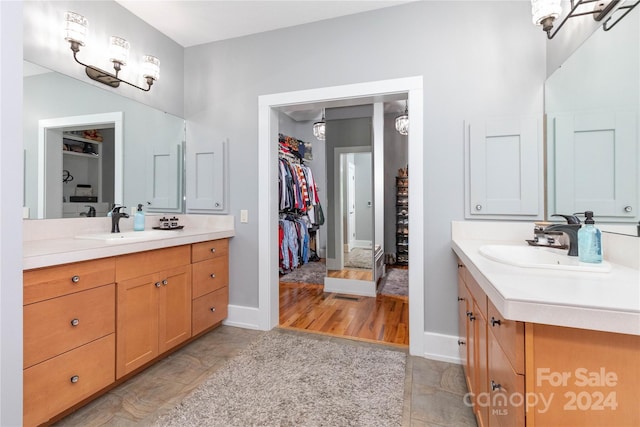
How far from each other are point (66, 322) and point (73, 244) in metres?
0.44

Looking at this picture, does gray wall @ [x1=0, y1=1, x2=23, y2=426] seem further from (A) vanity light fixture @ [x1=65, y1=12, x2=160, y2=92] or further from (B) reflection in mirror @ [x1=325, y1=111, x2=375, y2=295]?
(B) reflection in mirror @ [x1=325, y1=111, x2=375, y2=295]

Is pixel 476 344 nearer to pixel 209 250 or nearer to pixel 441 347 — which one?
pixel 441 347

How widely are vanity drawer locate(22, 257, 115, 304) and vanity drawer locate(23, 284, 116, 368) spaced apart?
30mm

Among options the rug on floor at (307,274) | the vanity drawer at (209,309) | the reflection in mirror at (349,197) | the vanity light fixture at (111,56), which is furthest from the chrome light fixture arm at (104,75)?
the rug on floor at (307,274)

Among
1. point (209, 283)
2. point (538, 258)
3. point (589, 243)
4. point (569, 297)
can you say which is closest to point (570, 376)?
point (569, 297)

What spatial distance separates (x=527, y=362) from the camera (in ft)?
2.75

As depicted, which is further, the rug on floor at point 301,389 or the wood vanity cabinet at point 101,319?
the rug on floor at point 301,389

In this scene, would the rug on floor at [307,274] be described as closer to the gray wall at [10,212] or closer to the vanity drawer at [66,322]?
the vanity drawer at [66,322]

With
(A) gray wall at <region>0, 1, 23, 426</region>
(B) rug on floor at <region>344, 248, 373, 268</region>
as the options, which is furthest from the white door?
(A) gray wall at <region>0, 1, 23, 426</region>

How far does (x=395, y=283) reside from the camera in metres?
4.20

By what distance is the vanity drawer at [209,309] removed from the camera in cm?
233

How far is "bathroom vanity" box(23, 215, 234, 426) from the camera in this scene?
1.31m

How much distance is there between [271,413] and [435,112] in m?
2.22

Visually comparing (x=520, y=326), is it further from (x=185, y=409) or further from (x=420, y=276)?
(x=185, y=409)
